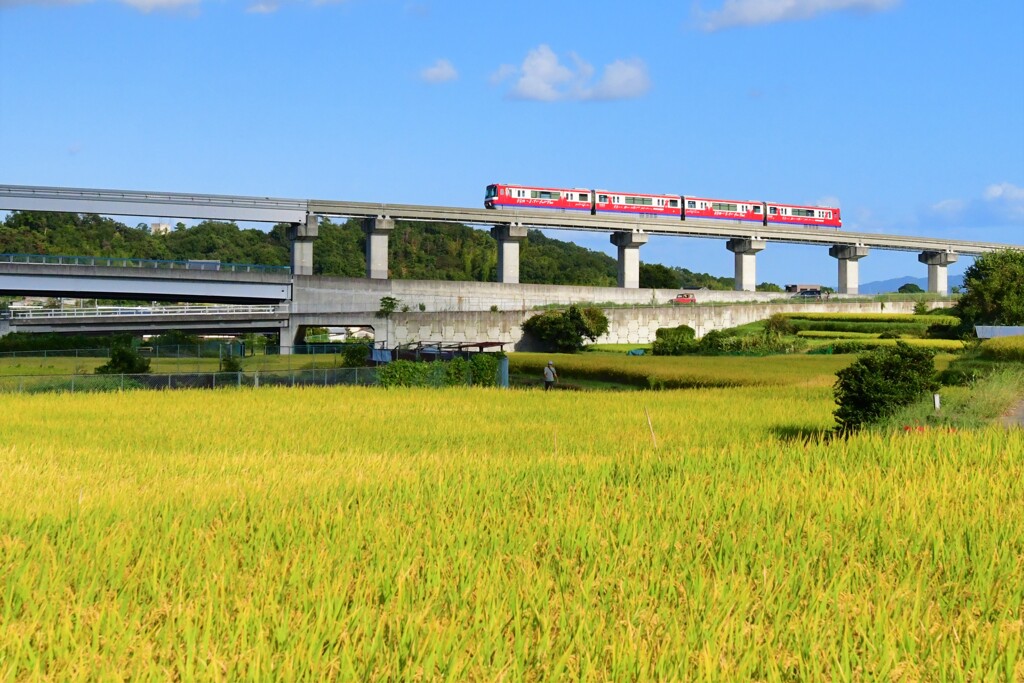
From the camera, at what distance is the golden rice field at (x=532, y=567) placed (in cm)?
521

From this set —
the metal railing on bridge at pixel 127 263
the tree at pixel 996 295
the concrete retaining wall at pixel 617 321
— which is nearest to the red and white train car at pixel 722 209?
the concrete retaining wall at pixel 617 321

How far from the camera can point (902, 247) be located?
93.9m

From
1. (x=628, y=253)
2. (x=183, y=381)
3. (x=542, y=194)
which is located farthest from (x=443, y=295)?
(x=183, y=381)

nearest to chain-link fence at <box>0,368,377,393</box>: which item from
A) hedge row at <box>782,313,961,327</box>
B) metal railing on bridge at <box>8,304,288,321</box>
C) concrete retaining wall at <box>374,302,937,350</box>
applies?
concrete retaining wall at <box>374,302,937,350</box>

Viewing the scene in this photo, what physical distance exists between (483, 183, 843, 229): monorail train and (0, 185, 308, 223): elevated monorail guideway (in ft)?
59.3

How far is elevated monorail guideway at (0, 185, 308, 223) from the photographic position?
212 ft

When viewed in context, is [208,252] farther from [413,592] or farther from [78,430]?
[413,592]

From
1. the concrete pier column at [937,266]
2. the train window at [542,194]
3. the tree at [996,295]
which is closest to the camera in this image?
the tree at [996,295]

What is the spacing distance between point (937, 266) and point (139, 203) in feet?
239

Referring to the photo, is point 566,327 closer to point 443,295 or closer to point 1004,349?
point 443,295

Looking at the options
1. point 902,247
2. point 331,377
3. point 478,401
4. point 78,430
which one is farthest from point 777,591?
point 902,247

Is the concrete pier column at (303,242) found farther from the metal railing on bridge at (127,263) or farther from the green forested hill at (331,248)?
the green forested hill at (331,248)

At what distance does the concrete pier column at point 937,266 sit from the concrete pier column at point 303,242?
60.2m

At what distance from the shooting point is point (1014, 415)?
765 inches
